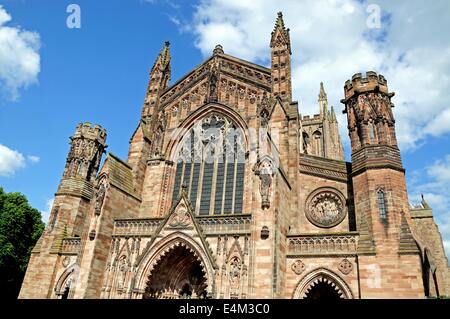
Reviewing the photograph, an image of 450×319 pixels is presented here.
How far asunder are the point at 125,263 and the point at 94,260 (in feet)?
4.74

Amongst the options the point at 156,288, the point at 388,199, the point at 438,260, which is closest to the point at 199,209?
the point at 156,288

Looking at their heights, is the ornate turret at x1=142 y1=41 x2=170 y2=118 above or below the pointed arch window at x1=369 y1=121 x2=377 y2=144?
above

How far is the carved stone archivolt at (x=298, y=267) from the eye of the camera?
1547 cm

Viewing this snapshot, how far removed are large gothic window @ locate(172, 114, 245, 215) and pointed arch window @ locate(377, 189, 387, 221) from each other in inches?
283

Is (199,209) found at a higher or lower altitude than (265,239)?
higher

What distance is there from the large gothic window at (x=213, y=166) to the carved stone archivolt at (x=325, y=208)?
151 inches

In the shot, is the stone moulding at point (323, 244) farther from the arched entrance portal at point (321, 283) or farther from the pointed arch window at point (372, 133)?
the pointed arch window at point (372, 133)

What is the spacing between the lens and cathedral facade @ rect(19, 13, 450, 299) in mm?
14852

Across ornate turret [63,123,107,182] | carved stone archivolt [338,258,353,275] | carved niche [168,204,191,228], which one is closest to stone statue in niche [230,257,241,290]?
carved niche [168,204,191,228]

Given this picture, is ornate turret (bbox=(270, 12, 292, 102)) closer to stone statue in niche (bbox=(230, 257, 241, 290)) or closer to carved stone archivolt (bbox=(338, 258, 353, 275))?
carved stone archivolt (bbox=(338, 258, 353, 275))

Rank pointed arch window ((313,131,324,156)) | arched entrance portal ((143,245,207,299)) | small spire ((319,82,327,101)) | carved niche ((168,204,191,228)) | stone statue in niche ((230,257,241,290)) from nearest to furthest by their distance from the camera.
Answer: stone statue in niche ((230,257,241,290)) < carved niche ((168,204,191,228)) < arched entrance portal ((143,245,207,299)) < pointed arch window ((313,131,324,156)) < small spire ((319,82,327,101))

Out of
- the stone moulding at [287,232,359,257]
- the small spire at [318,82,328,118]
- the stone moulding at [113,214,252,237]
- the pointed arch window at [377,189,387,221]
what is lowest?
the stone moulding at [287,232,359,257]
